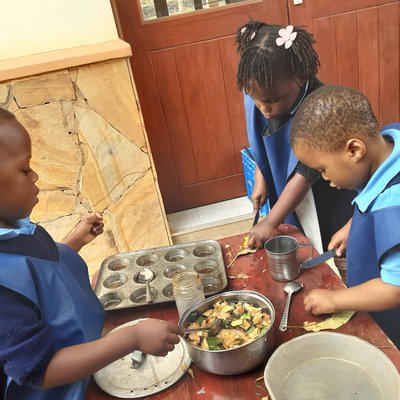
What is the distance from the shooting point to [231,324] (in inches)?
44.7

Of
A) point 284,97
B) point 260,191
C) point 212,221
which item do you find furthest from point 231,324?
point 212,221

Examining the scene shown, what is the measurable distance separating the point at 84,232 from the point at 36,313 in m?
0.57

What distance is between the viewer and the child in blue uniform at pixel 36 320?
889 millimetres

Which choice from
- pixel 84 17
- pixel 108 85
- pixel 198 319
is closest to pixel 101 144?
pixel 108 85

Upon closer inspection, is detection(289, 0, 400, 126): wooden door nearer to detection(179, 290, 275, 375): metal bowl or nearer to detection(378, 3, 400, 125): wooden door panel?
detection(378, 3, 400, 125): wooden door panel

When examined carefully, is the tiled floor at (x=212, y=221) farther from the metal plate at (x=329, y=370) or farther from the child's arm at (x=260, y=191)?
the metal plate at (x=329, y=370)

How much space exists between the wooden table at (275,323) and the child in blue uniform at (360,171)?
0.06 m

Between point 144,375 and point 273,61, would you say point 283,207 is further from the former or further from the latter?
point 144,375

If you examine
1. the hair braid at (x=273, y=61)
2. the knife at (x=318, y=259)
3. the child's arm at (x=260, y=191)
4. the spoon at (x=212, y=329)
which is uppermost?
the hair braid at (x=273, y=61)

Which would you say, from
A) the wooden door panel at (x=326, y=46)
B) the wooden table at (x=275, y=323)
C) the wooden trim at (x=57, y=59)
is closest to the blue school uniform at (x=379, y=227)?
the wooden table at (x=275, y=323)

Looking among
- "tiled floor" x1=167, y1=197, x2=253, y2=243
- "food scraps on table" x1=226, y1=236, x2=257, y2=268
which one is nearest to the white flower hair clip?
"food scraps on table" x1=226, y1=236, x2=257, y2=268

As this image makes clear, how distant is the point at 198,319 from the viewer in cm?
116

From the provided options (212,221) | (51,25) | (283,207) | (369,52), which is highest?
(51,25)

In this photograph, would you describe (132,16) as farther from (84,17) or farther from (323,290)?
(323,290)
